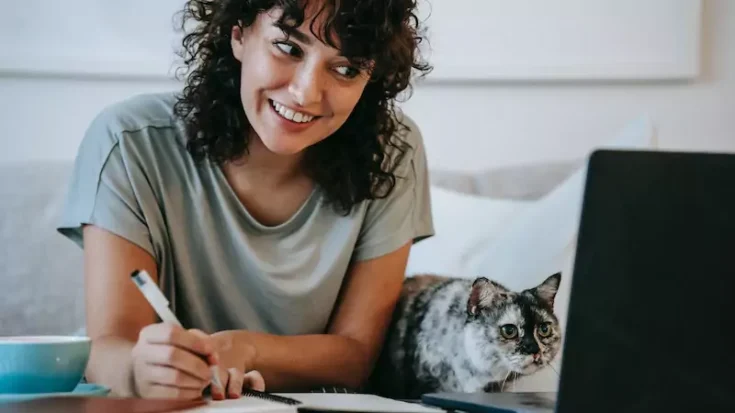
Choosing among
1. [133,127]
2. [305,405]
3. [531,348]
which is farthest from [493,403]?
[133,127]

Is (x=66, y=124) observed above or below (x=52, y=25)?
below

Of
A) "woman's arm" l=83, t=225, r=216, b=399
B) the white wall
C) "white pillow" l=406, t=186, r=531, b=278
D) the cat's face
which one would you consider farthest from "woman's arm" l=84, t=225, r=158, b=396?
the white wall

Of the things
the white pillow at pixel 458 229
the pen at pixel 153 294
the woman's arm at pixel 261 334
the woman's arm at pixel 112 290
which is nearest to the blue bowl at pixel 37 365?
the pen at pixel 153 294

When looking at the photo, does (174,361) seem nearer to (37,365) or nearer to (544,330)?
(37,365)

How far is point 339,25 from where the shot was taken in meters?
1.18

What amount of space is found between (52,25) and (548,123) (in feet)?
3.69

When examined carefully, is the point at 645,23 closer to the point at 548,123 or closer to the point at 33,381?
the point at 548,123

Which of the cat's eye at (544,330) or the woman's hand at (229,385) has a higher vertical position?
the cat's eye at (544,330)

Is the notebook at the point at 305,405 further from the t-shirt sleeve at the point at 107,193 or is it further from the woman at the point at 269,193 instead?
the t-shirt sleeve at the point at 107,193

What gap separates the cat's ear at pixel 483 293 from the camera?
1165 mm

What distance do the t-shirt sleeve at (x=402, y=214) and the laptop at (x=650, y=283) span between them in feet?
2.60

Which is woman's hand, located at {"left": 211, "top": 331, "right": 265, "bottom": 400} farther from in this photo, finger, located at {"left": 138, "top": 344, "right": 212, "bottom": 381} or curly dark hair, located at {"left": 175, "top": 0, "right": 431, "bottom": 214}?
curly dark hair, located at {"left": 175, "top": 0, "right": 431, "bottom": 214}

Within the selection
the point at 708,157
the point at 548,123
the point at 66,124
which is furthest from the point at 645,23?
the point at 708,157

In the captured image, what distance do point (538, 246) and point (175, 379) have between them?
741mm
